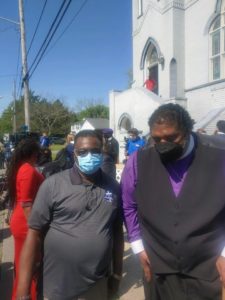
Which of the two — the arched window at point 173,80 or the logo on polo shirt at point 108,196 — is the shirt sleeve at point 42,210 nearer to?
the logo on polo shirt at point 108,196

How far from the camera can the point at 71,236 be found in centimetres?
208

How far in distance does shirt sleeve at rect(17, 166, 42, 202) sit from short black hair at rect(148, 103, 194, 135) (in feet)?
4.53

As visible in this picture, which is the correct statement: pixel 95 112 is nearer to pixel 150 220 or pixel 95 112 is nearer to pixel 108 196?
pixel 108 196

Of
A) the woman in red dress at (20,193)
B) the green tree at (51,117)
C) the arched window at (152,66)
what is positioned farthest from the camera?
the green tree at (51,117)

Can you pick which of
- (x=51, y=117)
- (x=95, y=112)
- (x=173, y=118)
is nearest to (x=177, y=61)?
(x=173, y=118)

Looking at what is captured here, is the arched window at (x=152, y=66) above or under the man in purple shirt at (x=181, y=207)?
above

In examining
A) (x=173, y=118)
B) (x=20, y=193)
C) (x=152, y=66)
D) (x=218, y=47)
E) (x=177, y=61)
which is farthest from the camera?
(x=152, y=66)

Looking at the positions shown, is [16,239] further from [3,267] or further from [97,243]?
[3,267]

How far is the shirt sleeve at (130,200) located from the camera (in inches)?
89.4

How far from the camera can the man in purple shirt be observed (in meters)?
2.01

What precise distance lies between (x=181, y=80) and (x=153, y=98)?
6.04ft

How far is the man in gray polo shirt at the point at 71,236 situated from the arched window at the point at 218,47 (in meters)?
12.7

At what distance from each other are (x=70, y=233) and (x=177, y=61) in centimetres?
1458

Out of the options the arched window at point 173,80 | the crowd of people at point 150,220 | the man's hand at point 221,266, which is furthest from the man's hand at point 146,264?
the arched window at point 173,80
